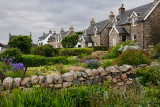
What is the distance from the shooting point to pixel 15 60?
45.3 ft

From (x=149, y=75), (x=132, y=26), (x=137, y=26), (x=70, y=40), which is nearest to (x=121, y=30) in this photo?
(x=132, y=26)

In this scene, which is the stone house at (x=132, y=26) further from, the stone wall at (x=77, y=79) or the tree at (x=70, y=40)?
the stone wall at (x=77, y=79)

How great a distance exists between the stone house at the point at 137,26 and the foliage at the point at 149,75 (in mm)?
20040

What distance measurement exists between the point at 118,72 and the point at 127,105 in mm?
3021

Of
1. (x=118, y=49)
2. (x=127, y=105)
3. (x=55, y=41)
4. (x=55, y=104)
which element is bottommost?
(x=127, y=105)

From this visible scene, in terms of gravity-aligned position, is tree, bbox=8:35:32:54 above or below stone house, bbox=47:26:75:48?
below

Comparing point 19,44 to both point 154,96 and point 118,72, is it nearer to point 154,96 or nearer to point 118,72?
point 118,72

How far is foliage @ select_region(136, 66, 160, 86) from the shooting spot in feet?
20.8

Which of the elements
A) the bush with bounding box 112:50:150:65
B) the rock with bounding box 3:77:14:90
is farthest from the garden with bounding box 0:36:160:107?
the rock with bounding box 3:77:14:90

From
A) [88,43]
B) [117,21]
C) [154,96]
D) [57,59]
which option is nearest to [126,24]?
[117,21]

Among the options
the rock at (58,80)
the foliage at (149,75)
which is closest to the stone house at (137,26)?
the foliage at (149,75)

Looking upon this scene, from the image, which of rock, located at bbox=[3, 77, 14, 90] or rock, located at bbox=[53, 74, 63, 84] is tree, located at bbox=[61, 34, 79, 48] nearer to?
rock, located at bbox=[53, 74, 63, 84]

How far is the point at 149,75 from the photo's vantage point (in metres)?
6.62

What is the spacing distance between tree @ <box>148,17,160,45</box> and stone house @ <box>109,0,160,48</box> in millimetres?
597
